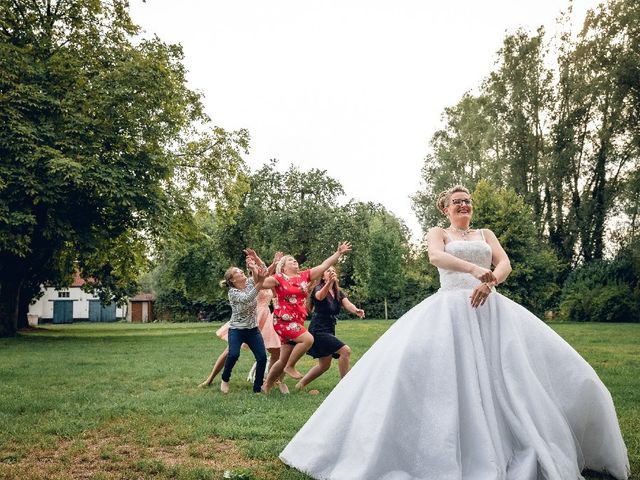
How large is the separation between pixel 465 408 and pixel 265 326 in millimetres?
7475

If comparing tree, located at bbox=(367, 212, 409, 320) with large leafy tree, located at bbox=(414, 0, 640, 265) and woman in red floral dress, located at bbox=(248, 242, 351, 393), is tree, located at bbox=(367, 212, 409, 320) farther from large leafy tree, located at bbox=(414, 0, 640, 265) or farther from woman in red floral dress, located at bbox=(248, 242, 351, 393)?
woman in red floral dress, located at bbox=(248, 242, 351, 393)

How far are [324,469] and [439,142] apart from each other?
4984 cm

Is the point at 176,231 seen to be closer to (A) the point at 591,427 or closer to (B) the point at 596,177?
(A) the point at 591,427

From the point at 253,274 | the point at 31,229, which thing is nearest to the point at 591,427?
the point at 253,274

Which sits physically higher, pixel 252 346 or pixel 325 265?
pixel 325 265

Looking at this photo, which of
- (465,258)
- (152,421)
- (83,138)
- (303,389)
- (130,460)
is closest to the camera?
(465,258)

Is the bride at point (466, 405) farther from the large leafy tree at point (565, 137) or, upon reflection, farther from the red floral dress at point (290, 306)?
the large leafy tree at point (565, 137)

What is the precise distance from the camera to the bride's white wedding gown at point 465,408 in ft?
15.6

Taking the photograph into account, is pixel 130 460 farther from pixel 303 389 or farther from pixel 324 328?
pixel 303 389

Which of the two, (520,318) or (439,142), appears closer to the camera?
(520,318)

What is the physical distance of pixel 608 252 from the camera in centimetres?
4675

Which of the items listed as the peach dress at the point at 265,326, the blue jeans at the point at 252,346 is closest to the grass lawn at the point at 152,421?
the blue jeans at the point at 252,346

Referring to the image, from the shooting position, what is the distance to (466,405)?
4.98 m

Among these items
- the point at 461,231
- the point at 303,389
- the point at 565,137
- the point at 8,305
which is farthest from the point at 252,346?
the point at 565,137
